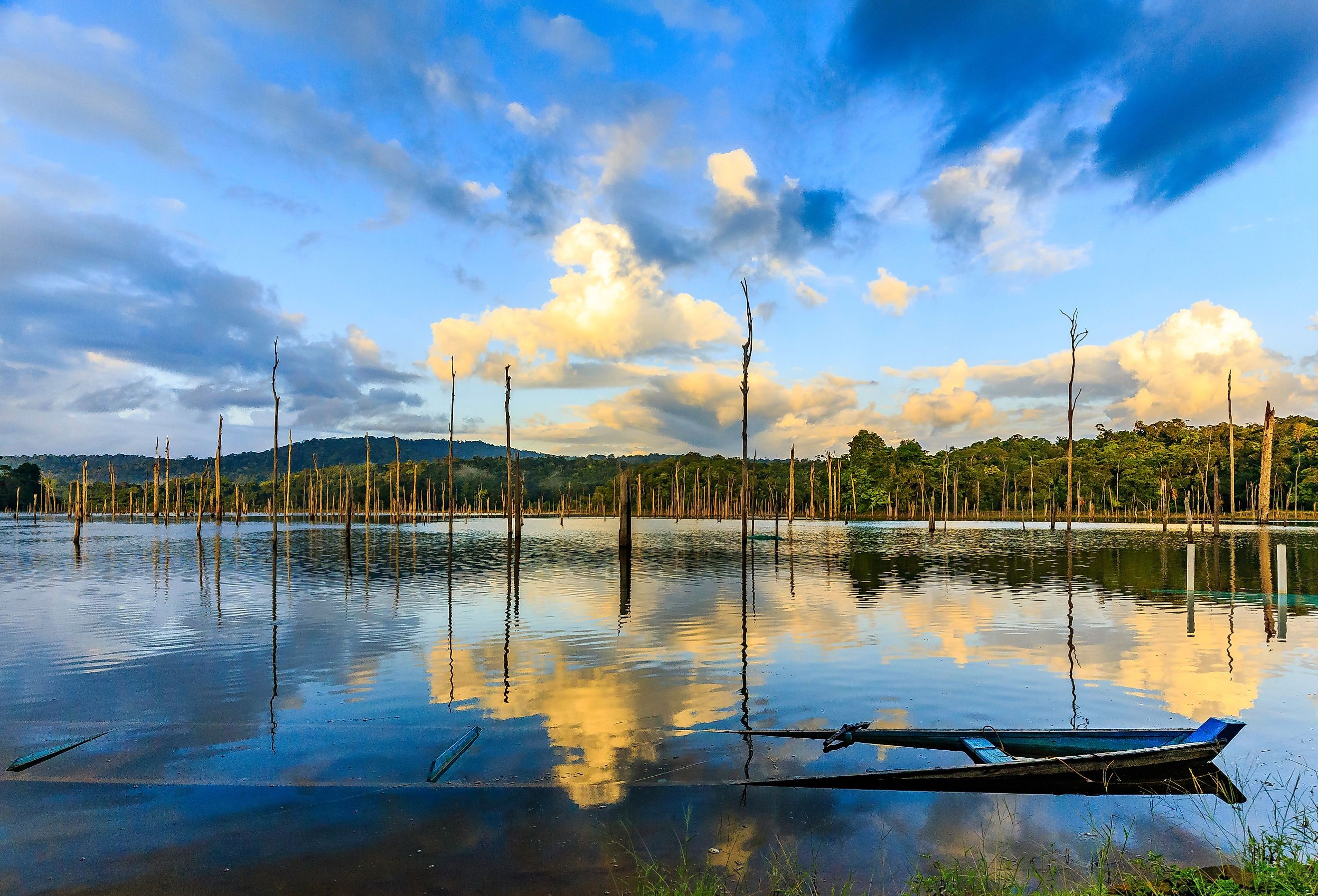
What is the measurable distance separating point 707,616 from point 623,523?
1593 centimetres

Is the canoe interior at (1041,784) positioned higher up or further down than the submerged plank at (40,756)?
higher up

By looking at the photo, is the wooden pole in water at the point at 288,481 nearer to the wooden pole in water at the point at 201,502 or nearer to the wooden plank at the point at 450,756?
the wooden pole in water at the point at 201,502

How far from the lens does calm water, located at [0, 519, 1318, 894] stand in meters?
6.38

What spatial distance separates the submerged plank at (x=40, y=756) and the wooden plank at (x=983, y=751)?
35.1ft

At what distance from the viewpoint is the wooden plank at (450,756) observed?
7910 mm

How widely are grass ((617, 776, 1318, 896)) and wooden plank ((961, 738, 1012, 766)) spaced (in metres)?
1.34

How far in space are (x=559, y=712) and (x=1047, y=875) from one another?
6727 millimetres

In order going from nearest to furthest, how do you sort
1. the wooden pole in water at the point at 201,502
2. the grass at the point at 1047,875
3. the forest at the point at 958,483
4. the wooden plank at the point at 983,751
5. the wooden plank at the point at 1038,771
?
1. the grass at the point at 1047,875
2. the wooden plank at the point at 1038,771
3. the wooden plank at the point at 983,751
4. the wooden pole in water at the point at 201,502
5. the forest at the point at 958,483

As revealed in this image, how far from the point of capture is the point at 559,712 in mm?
10711

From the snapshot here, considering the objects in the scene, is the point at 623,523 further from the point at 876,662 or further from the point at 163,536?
the point at 163,536

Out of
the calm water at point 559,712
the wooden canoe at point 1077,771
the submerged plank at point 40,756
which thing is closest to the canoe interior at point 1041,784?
the wooden canoe at point 1077,771

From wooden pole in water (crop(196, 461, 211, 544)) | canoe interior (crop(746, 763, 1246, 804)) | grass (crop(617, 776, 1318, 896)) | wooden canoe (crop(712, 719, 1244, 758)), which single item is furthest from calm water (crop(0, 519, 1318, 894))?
wooden pole in water (crop(196, 461, 211, 544))

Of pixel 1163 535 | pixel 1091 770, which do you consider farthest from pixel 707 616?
pixel 1163 535

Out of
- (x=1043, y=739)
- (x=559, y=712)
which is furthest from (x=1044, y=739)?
(x=559, y=712)
